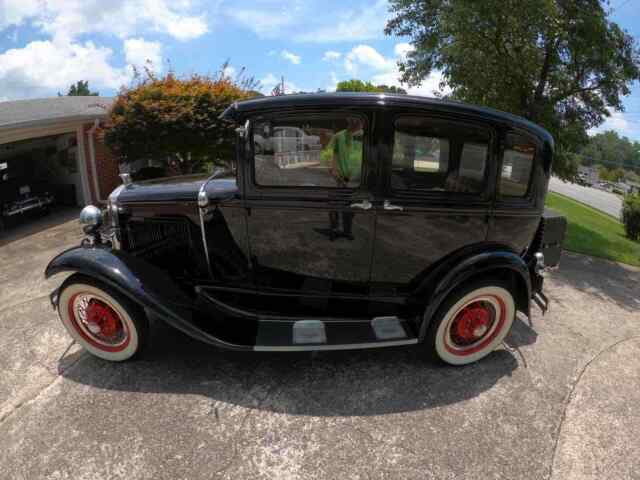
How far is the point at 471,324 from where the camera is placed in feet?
10.1

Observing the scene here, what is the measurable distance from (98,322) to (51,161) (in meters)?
9.80

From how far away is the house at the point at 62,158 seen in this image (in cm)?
852

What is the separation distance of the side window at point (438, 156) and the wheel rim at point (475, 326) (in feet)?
3.07

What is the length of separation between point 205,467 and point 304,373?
3.29ft

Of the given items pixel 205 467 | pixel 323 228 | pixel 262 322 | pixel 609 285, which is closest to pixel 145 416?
pixel 205 467

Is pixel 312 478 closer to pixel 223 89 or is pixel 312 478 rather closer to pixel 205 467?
pixel 205 467

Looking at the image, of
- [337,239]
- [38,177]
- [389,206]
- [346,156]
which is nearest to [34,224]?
[38,177]

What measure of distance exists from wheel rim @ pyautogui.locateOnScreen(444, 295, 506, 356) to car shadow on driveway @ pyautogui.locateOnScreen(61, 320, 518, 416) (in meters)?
0.18

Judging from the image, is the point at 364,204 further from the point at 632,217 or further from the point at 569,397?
the point at 632,217

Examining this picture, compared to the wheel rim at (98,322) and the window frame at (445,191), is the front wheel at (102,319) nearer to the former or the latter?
the wheel rim at (98,322)

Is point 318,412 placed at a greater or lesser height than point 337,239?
lesser

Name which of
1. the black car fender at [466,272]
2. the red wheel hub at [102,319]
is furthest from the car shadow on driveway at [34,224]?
the black car fender at [466,272]

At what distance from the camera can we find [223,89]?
8562 millimetres

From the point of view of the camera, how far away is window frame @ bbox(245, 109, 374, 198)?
2.71m
